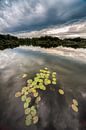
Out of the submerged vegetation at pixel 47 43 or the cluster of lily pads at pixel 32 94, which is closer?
the cluster of lily pads at pixel 32 94

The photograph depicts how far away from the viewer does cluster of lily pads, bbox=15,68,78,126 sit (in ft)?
23.5

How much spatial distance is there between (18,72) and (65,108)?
19.1 feet

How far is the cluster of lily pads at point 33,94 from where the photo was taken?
23.5 feet

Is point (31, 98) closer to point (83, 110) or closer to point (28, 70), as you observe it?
point (83, 110)

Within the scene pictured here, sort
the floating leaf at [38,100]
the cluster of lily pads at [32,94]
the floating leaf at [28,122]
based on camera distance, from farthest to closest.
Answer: the floating leaf at [38,100] → the cluster of lily pads at [32,94] → the floating leaf at [28,122]

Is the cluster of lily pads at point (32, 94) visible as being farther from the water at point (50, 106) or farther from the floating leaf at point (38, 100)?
the water at point (50, 106)

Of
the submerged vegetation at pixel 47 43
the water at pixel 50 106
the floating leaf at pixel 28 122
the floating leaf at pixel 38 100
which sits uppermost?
the floating leaf at pixel 38 100

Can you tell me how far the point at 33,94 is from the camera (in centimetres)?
877

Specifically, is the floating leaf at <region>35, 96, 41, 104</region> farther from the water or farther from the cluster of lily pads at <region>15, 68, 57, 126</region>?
the water

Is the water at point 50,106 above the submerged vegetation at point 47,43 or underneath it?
above

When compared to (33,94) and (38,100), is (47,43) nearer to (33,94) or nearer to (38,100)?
(33,94)

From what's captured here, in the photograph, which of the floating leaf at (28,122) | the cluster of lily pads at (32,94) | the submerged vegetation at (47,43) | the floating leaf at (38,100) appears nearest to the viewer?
the floating leaf at (28,122)

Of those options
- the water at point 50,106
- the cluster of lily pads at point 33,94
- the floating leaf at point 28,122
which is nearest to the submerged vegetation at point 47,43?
the water at point 50,106

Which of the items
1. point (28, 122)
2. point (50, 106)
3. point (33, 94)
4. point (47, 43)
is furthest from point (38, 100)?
point (47, 43)
